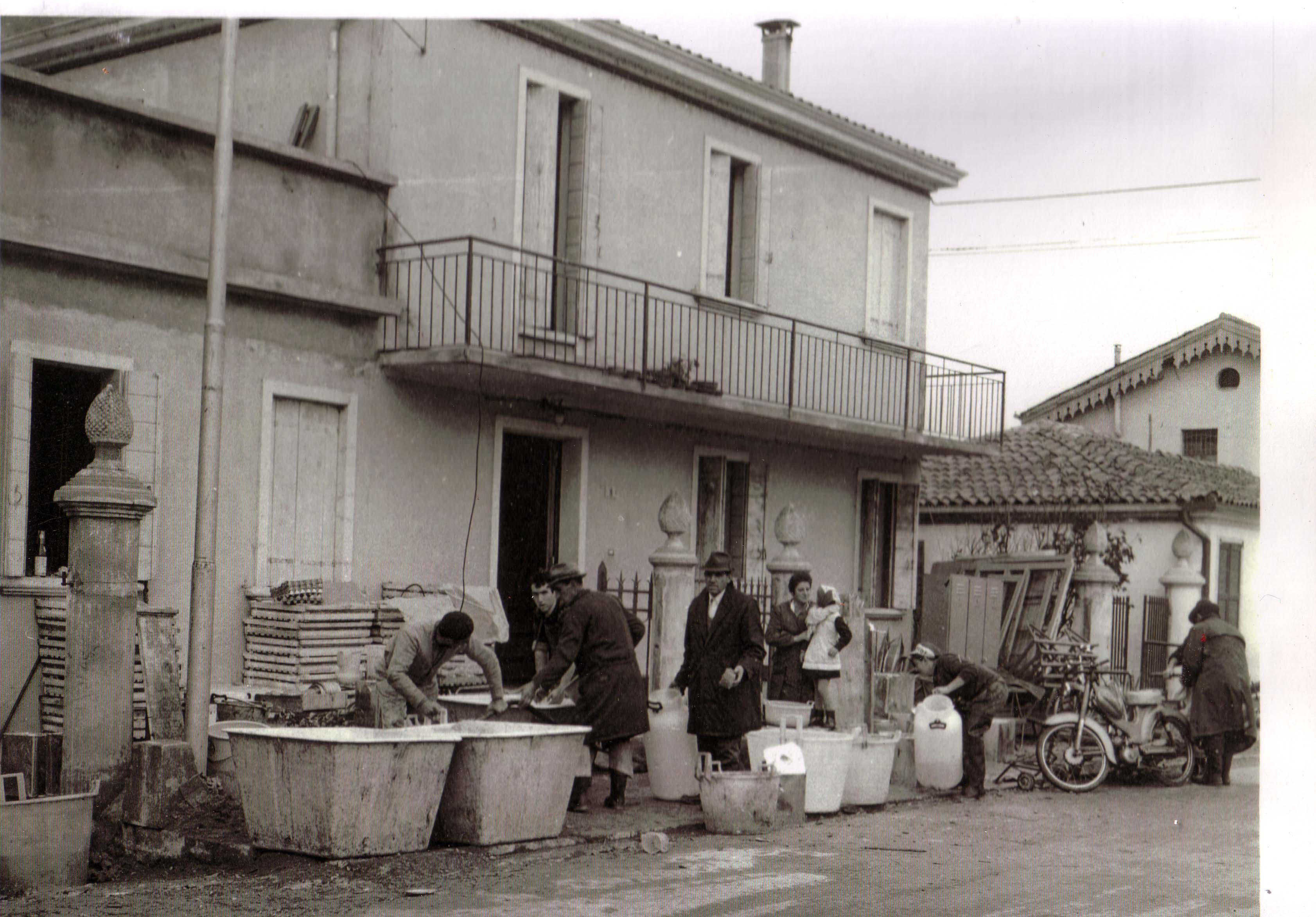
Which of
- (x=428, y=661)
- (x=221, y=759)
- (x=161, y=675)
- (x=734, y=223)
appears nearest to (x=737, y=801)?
(x=428, y=661)

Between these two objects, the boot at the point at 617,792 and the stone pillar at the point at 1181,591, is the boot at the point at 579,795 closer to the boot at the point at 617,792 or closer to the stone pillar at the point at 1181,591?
the boot at the point at 617,792

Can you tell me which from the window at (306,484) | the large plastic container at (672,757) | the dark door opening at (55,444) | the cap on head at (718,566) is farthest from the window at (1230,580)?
the dark door opening at (55,444)

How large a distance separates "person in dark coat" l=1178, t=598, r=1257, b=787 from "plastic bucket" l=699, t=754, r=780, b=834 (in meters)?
6.21

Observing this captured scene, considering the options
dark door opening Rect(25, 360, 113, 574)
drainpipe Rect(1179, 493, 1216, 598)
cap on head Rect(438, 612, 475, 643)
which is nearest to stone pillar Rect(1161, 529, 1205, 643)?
drainpipe Rect(1179, 493, 1216, 598)

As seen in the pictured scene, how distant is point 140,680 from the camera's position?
11.6 m

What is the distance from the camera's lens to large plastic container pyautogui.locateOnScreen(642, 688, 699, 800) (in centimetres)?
1262

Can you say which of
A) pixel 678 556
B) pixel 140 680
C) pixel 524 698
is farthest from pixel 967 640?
pixel 140 680

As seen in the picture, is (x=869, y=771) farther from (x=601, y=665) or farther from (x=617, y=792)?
(x=601, y=665)

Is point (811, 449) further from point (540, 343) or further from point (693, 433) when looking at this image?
point (540, 343)

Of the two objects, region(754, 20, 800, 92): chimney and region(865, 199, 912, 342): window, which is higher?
region(754, 20, 800, 92): chimney

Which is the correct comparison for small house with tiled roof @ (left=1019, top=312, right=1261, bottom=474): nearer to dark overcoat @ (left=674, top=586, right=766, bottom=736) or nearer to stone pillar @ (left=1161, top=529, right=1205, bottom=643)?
stone pillar @ (left=1161, top=529, right=1205, bottom=643)

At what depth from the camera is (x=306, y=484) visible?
14.5m

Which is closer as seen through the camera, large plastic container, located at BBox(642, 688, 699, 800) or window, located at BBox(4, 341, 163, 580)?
window, located at BBox(4, 341, 163, 580)

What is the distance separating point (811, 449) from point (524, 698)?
10412 millimetres
